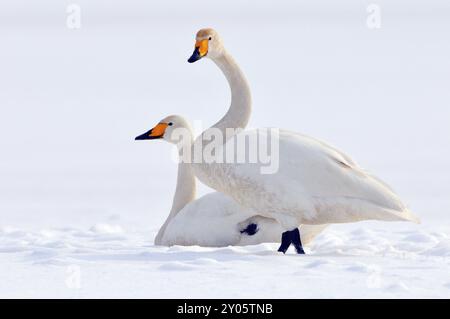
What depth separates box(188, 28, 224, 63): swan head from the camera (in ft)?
33.3

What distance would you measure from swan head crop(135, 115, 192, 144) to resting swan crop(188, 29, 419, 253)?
1300mm

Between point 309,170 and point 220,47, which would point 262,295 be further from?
point 220,47

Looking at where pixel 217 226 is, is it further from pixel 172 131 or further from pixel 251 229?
pixel 172 131

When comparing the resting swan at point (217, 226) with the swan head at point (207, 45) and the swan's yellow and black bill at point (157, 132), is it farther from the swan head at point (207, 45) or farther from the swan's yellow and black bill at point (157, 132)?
the swan head at point (207, 45)

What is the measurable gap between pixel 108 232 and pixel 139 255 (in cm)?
272

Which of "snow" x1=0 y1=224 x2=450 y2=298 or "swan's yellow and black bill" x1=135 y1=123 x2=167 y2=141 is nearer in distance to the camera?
"snow" x1=0 y1=224 x2=450 y2=298

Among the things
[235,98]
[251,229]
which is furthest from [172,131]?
[251,229]

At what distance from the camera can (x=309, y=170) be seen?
30.6ft

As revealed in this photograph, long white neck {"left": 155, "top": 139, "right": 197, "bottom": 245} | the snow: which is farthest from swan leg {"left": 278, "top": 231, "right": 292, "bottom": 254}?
long white neck {"left": 155, "top": 139, "right": 197, "bottom": 245}

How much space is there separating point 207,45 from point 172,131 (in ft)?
3.71

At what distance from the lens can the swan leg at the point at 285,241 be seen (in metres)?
9.48

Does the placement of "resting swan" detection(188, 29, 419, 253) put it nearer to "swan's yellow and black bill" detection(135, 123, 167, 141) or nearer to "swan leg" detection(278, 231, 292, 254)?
"swan leg" detection(278, 231, 292, 254)

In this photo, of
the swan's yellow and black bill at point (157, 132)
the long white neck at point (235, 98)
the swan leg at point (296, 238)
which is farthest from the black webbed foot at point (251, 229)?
the swan's yellow and black bill at point (157, 132)
